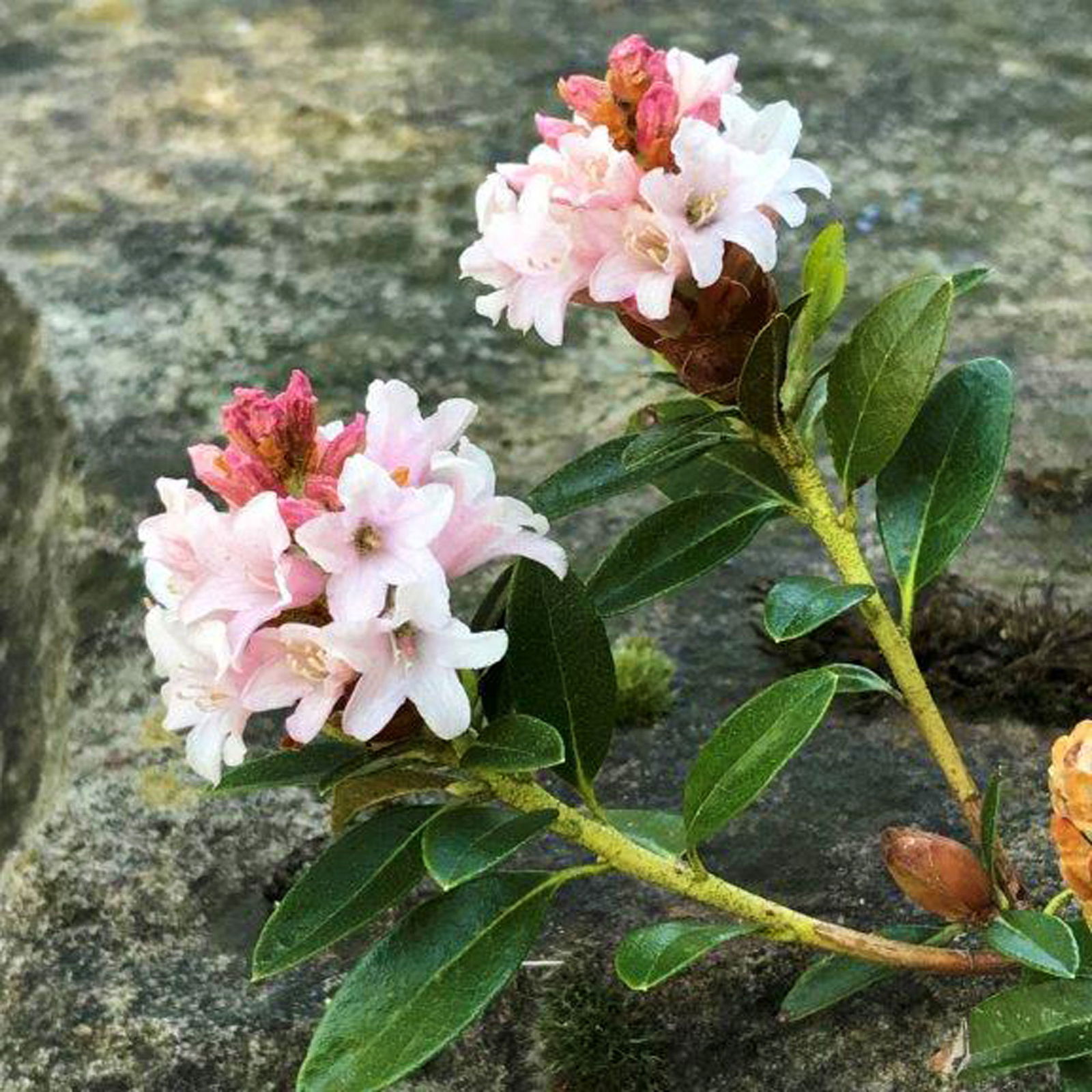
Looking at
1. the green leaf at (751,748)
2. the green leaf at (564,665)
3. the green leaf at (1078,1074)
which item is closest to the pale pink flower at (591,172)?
the green leaf at (564,665)

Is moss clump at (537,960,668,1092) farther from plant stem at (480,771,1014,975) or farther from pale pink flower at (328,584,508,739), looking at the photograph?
pale pink flower at (328,584,508,739)

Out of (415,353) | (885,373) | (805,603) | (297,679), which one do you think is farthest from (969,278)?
(415,353)

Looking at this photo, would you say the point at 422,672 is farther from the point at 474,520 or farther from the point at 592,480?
the point at 592,480

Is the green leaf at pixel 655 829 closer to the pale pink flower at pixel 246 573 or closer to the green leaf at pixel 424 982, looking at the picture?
the green leaf at pixel 424 982

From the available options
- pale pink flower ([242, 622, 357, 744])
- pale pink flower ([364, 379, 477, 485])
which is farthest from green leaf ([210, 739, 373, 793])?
pale pink flower ([364, 379, 477, 485])

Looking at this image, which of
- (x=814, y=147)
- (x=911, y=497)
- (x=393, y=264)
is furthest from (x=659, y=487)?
(x=814, y=147)
